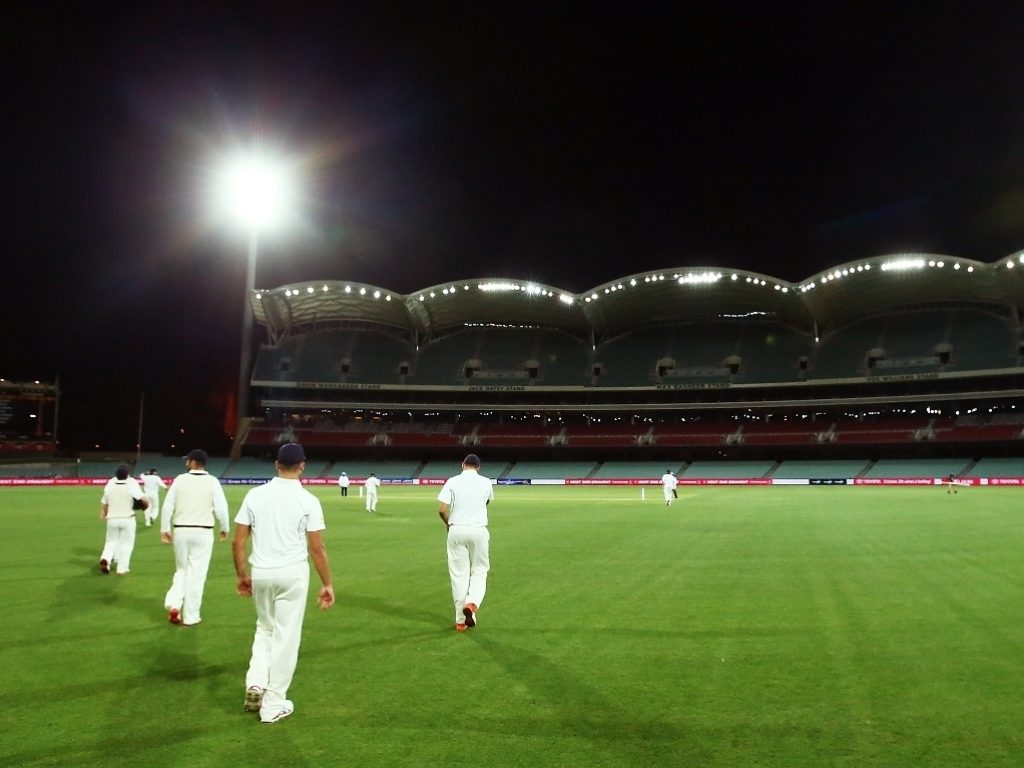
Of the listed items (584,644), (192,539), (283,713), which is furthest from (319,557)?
(192,539)

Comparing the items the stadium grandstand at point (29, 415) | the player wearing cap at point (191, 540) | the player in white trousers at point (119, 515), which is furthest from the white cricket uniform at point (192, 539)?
the stadium grandstand at point (29, 415)

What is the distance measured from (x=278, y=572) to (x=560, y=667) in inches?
114

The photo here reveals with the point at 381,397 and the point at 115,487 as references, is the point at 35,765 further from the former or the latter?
the point at 381,397

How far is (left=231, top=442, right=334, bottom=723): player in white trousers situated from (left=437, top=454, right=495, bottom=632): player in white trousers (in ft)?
9.04

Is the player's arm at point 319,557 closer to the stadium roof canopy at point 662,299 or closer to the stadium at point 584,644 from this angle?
the stadium at point 584,644

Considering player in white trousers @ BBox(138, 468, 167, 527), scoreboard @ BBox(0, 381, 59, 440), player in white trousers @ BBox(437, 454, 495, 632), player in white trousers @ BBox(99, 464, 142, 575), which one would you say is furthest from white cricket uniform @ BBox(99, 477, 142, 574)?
scoreboard @ BBox(0, 381, 59, 440)

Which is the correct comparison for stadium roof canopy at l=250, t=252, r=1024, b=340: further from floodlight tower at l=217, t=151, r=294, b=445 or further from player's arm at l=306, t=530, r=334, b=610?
player's arm at l=306, t=530, r=334, b=610

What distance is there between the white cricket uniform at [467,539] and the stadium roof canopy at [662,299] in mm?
58152

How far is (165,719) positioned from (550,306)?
7040cm

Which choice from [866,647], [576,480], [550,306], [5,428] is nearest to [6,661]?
[866,647]

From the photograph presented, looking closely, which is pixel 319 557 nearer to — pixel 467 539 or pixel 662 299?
pixel 467 539

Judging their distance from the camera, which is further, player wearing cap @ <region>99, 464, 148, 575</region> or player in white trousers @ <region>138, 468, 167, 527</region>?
player in white trousers @ <region>138, 468, 167, 527</region>

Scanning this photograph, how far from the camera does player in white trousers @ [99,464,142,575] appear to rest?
11430 mm

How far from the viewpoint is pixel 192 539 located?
8.72 metres
